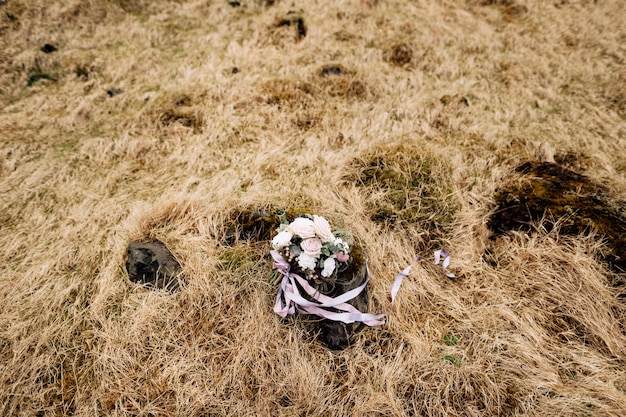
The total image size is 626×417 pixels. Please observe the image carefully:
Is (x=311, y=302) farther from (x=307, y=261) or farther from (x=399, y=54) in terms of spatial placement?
(x=399, y=54)

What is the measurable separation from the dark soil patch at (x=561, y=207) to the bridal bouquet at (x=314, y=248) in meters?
1.94

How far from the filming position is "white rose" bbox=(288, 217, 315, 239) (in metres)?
2.33

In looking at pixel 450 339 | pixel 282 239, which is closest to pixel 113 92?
pixel 282 239

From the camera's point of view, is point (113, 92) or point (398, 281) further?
point (113, 92)

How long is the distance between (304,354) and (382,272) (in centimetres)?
102

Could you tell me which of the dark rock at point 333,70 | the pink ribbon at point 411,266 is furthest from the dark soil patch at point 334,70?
the pink ribbon at point 411,266

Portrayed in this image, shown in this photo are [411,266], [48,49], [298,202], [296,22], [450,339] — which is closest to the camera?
[450,339]

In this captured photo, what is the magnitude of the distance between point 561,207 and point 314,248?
2516mm

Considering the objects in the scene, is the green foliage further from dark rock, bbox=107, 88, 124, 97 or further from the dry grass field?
dark rock, bbox=107, 88, 124, 97

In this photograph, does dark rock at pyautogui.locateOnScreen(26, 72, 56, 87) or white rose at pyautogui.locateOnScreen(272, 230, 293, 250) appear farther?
dark rock at pyautogui.locateOnScreen(26, 72, 56, 87)

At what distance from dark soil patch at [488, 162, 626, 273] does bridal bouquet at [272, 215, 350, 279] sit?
76.4 inches

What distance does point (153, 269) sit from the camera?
2.90 meters

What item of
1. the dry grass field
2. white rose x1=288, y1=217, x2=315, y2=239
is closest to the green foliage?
the dry grass field

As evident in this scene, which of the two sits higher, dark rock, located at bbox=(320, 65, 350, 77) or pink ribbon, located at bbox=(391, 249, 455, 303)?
dark rock, located at bbox=(320, 65, 350, 77)
